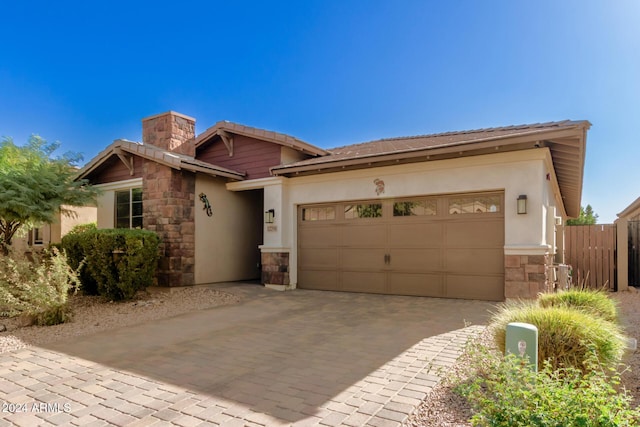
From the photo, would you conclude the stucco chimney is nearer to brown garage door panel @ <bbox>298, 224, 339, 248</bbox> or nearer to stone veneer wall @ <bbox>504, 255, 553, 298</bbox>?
brown garage door panel @ <bbox>298, 224, 339, 248</bbox>

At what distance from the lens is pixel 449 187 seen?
339 inches

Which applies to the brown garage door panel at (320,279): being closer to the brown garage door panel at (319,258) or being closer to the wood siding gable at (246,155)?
the brown garage door panel at (319,258)

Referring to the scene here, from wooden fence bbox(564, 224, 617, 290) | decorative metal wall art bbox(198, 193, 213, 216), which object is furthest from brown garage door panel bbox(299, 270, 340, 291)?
wooden fence bbox(564, 224, 617, 290)

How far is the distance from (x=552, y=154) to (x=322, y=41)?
7.52m

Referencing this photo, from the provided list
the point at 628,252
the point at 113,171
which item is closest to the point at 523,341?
the point at 628,252

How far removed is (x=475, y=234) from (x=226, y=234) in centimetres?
718

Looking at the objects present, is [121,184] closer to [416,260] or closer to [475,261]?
[416,260]

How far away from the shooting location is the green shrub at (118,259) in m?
8.41

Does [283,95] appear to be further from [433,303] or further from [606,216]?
[606,216]

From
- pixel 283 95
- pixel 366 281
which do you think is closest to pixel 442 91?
pixel 283 95

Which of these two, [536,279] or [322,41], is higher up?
[322,41]

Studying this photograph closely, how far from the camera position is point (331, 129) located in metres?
17.5

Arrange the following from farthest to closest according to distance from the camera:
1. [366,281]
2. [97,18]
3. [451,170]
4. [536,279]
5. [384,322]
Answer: [97,18] < [366,281] < [451,170] < [536,279] < [384,322]

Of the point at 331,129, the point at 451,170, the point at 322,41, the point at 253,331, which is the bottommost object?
the point at 253,331
